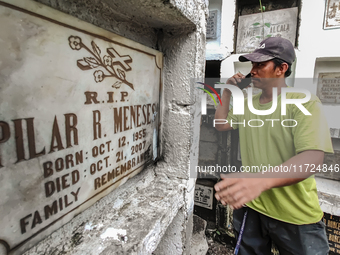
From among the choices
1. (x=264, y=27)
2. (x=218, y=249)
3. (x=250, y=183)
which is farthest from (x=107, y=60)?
(x=218, y=249)

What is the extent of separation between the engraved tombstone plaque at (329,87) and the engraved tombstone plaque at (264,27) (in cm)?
57

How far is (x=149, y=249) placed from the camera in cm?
75

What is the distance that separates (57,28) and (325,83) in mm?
2731

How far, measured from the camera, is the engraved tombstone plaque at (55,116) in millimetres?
469

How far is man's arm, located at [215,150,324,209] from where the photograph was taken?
2.49 ft

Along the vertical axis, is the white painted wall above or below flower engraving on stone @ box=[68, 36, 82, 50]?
above

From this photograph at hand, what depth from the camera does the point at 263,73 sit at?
4.33ft

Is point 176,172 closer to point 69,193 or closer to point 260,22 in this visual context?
point 69,193

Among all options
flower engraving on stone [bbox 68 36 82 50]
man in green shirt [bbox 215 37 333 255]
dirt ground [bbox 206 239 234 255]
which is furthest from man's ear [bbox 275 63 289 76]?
dirt ground [bbox 206 239 234 255]

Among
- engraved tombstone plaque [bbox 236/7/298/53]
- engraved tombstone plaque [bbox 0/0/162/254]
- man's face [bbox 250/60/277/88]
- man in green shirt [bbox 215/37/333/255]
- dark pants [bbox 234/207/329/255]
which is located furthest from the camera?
engraved tombstone plaque [bbox 236/7/298/53]

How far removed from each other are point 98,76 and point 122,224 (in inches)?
22.6

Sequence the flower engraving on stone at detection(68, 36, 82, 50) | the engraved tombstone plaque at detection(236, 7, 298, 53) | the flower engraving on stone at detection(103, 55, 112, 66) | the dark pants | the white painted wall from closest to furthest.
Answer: the flower engraving on stone at detection(68, 36, 82, 50) → the flower engraving on stone at detection(103, 55, 112, 66) → the dark pants → the engraved tombstone plaque at detection(236, 7, 298, 53) → the white painted wall

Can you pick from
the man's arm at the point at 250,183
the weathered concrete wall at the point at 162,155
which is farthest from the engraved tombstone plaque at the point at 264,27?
the man's arm at the point at 250,183

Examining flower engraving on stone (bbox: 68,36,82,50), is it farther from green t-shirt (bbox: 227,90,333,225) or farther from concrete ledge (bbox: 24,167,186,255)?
green t-shirt (bbox: 227,90,333,225)
